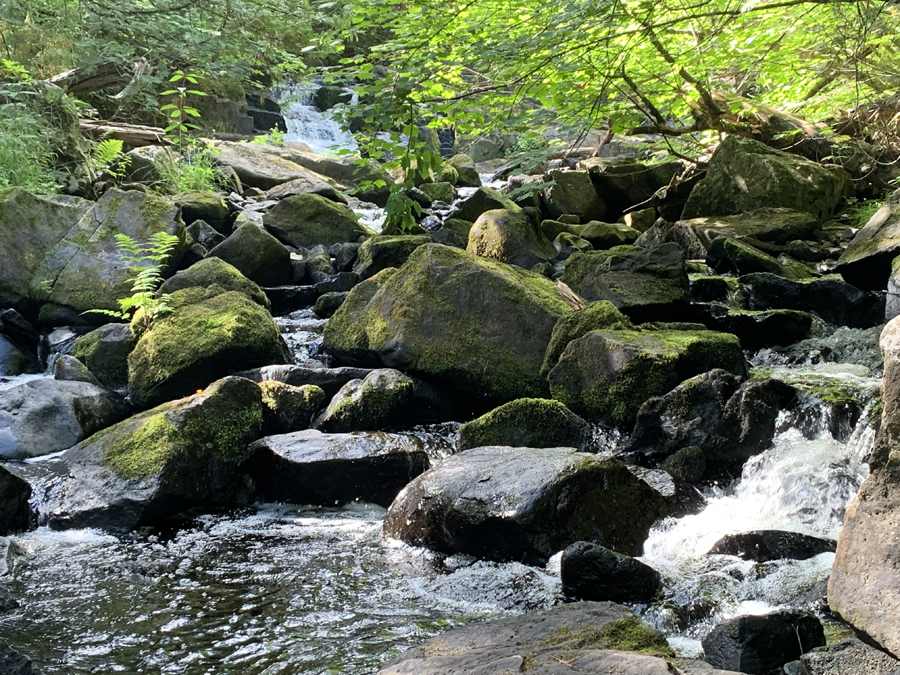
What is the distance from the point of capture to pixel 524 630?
9.87ft

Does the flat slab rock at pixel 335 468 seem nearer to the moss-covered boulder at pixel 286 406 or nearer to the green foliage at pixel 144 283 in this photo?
the moss-covered boulder at pixel 286 406

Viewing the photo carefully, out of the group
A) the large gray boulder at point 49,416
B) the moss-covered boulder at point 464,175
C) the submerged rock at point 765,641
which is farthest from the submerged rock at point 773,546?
Answer: the moss-covered boulder at point 464,175

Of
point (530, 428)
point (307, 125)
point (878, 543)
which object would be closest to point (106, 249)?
point (530, 428)

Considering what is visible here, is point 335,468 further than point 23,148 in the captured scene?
No

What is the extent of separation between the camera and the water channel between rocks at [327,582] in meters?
3.55

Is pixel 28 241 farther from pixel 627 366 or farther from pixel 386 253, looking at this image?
pixel 627 366

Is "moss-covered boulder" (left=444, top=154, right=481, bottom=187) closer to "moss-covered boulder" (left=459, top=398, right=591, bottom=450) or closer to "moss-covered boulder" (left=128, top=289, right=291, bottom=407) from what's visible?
"moss-covered boulder" (left=128, top=289, right=291, bottom=407)

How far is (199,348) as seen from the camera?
24.3ft

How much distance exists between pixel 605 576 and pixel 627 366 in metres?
2.59

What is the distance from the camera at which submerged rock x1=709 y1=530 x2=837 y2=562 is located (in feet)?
13.5

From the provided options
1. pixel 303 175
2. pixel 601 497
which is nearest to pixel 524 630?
pixel 601 497

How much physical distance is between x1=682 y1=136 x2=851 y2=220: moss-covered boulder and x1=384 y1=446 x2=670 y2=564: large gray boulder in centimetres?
879

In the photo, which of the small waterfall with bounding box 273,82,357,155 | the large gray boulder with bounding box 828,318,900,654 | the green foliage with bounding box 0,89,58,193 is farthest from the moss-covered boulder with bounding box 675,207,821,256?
the small waterfall with bounding box 273,82,357,155

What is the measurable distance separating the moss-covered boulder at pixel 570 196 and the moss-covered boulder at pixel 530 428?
9264 millimetres
